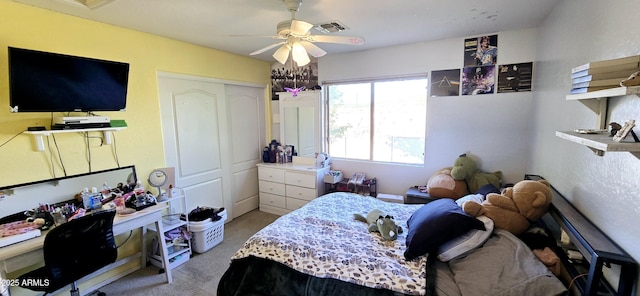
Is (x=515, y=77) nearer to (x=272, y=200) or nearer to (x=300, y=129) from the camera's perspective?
(x=300, y=129)

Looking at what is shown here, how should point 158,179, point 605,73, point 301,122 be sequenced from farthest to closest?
1. point 301,122
2. point 158,179
3. point 605,73

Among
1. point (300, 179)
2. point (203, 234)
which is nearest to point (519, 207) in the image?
point (300, 179)

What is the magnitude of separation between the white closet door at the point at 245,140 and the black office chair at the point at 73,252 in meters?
1.85

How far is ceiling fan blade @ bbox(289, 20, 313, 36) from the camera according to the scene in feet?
5.63

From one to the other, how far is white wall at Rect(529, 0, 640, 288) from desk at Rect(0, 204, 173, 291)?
9.68ft

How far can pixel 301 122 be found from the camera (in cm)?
404

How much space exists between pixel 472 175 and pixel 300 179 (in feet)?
6.85

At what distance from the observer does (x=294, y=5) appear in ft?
5.94

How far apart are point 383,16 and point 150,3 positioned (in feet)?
5.99

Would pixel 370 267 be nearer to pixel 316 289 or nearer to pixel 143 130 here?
pixel 316 289

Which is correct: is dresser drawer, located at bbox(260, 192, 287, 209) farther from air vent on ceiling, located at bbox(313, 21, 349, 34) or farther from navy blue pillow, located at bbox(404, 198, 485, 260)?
navy blue pillow, located at bbox(404, 198, 485, 260)

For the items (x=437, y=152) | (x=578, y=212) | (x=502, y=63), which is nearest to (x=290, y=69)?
(x=437, y=152)

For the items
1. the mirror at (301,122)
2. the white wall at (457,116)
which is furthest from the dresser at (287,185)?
the white wall at (457,116)

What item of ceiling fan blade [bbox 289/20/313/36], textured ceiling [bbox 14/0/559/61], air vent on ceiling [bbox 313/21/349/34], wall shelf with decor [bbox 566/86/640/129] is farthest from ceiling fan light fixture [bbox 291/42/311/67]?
wall shelf with decor [bbox 566/86/640/129]
